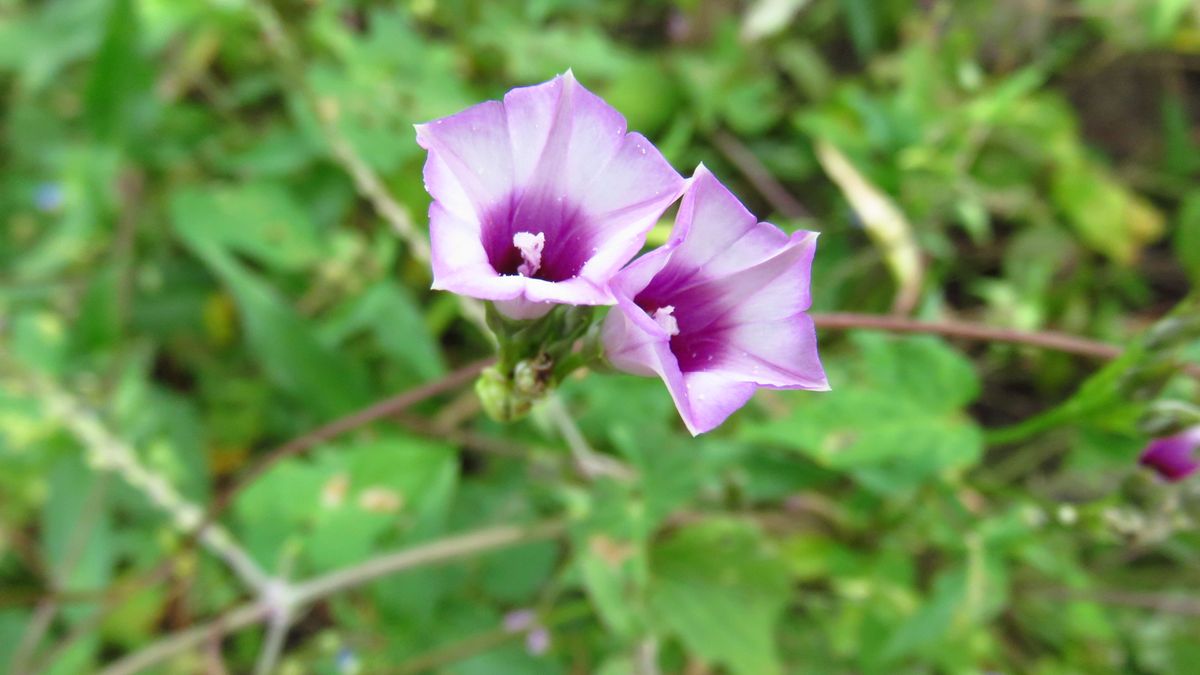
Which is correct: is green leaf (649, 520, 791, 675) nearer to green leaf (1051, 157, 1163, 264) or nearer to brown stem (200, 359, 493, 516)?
brown stem (200, 359, 493, 516)

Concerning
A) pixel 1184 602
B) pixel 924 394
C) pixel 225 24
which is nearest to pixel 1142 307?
pixel 1184 602

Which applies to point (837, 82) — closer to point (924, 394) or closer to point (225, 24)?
point (924, 394)

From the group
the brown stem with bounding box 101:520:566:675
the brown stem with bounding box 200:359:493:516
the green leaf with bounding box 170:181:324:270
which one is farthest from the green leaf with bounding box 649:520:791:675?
the green leaf with bounding box 170:181:324:270

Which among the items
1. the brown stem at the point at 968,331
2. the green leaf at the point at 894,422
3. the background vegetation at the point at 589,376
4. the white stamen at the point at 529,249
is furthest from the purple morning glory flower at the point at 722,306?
the green leaf at the point at 894,422

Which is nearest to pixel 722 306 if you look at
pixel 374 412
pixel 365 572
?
pixel 374 412

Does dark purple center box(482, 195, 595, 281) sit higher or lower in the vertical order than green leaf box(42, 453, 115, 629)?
higher

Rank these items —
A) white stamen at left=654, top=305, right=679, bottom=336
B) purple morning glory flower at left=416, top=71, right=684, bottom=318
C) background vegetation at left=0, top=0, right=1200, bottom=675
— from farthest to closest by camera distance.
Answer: background vegetation at left=0, top=0, right=1200, bottom=675 → white stamen at left=654, top=305, right=679, bottom=336 → purple morning glory flower at left=416, top=71, right=684, bottom=318
